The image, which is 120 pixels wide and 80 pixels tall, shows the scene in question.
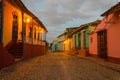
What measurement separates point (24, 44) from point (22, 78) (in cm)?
951

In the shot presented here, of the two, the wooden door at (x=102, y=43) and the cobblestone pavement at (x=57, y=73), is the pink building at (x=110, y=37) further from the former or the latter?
the cobblestone pavement at (x=57, y=73)

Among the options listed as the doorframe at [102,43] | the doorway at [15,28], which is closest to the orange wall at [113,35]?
the doorframe at [102,43]

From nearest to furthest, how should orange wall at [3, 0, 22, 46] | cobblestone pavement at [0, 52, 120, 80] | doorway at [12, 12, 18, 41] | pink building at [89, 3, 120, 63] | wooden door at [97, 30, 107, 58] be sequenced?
cobblestone pavement at [0, 52, 120, 80]
pink building at [89, 3, 120, 63]
orange wall at [3, 0, 22, 46]
wooden door at [97, 30, 107, 58]
doorway at [12, 12, 18, 41]

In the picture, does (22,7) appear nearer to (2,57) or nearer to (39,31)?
(2,57)

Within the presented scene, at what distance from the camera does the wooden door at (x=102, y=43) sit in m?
17.8

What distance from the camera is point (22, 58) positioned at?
16641mm

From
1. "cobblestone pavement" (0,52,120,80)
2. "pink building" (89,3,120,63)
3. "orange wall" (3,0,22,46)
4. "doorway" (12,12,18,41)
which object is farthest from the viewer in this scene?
"doorway" (12,12,18,41)

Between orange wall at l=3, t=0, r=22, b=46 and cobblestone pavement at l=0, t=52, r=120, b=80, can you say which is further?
orange wall at l=3, t=0, r=22, b=46

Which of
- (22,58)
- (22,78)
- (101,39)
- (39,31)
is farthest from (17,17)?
(39,31)

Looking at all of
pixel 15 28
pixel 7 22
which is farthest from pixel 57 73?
pixel 15 28

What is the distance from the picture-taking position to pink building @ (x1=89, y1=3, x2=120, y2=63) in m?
14.9

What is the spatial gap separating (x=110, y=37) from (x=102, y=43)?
241cm

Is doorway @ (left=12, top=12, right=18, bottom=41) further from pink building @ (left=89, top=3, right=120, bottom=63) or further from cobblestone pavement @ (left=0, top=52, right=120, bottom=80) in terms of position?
pink building @ (left=89, top=3, right=120, bottom=63)

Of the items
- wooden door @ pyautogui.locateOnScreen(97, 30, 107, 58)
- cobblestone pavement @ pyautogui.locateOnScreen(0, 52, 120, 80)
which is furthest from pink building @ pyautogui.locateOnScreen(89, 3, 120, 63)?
cobblestone pavement @ pyautogui.locateOnScreen(0, 52, 120, 80)
